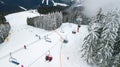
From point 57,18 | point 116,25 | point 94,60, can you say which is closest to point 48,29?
point 57,18

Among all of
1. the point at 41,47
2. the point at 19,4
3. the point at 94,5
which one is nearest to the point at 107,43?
the point at 41,47

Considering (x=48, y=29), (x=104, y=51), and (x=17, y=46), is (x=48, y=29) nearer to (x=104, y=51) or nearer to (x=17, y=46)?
(x=17, y=46)

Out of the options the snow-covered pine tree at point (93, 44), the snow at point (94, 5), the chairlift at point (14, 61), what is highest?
the snow at point (94, 5)

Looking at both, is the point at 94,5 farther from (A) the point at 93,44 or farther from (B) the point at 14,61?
(B) the point at 14,61

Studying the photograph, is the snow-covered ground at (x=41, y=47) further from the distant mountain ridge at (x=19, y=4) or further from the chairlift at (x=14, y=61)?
the distant mountain ridge at (x=19, y=4)

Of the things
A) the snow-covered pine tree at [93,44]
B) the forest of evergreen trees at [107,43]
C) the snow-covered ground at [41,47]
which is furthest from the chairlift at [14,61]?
the forest of evergreen trees at [107,43]

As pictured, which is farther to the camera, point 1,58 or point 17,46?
point 17,46

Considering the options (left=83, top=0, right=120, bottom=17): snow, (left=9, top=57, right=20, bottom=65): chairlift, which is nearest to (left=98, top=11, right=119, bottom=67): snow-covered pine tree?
(left=9, top=57, right=20, bottom=65): chairlift

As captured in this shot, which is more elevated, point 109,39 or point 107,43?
point 109,39
